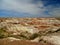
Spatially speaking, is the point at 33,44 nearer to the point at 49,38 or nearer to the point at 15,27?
the point at 49,38

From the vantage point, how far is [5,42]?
19.5m

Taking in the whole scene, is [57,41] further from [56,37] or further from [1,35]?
[1,35]

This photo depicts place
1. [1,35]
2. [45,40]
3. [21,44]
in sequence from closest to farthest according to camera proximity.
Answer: [21,44]
[45,40]
[1,35]

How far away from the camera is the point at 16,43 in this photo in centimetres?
1902

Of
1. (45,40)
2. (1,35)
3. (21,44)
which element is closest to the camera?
(21,44)

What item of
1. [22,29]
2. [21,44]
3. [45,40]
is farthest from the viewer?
[22,29]

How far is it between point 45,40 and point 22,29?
12862mm

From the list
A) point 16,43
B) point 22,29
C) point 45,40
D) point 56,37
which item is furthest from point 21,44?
point 22,29

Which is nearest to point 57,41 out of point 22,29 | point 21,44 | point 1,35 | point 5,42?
point 21,44

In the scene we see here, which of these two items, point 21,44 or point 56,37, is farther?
point 56,37

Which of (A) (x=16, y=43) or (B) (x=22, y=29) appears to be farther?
(B) (x=22, y=29)

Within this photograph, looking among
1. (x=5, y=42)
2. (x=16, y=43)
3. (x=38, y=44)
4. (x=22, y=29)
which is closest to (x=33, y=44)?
(x=38, y=44)

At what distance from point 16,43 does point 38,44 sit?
2.42 meters

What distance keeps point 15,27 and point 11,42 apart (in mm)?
A: 14248
